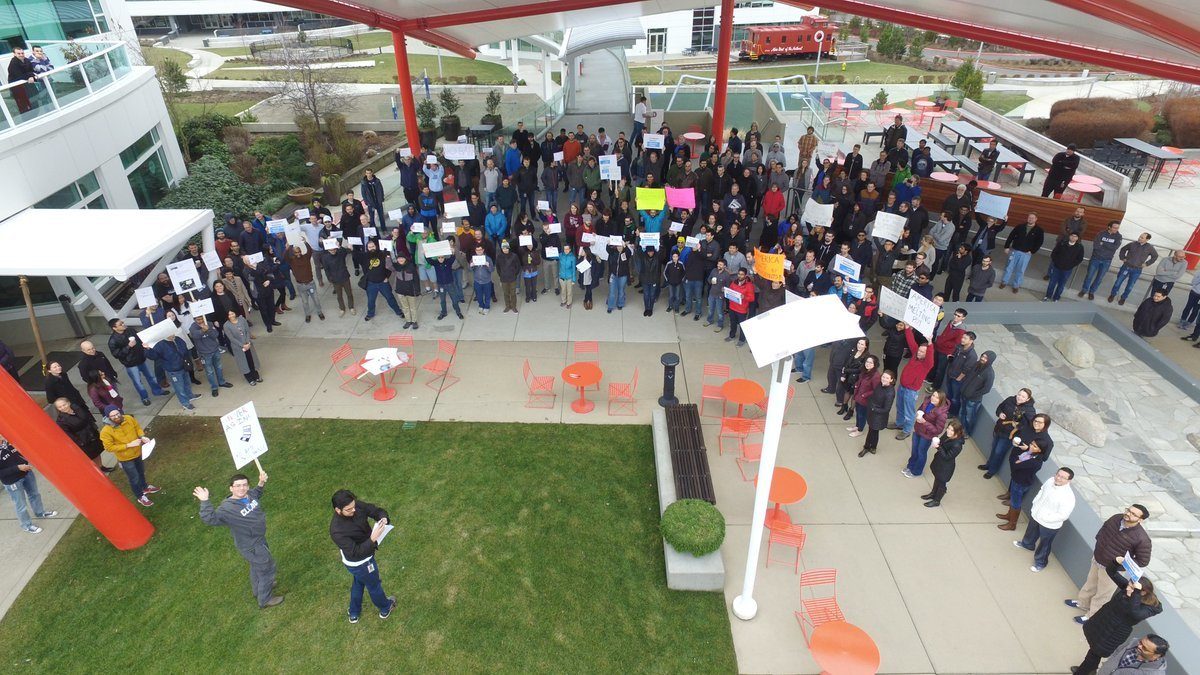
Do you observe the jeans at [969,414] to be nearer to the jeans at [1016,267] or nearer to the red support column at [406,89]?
the jeans at [1016,267]

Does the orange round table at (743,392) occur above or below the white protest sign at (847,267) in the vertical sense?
below

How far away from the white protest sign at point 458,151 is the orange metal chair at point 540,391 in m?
7.56

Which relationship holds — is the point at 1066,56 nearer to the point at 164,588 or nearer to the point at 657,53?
the point at 164,588

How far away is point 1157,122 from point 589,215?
2775cm

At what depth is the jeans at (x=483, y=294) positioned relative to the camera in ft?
47.8

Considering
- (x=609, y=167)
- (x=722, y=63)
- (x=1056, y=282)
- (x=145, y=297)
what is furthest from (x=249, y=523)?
(x=722, y=63)

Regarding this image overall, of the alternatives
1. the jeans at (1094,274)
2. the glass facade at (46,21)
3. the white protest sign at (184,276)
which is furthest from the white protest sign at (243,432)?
the jeans at (1094,274)

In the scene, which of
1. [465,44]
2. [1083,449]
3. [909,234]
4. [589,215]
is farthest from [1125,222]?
[465,44]

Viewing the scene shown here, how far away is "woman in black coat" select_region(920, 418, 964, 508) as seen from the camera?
879 cm

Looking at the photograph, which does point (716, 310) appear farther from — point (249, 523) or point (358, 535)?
point (249, 523)

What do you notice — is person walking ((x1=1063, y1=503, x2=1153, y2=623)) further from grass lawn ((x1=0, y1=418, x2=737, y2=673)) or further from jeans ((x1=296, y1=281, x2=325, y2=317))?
jeans ((x1=296, y1=281, x2=325, y2=317))

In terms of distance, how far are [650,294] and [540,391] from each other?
378 cm

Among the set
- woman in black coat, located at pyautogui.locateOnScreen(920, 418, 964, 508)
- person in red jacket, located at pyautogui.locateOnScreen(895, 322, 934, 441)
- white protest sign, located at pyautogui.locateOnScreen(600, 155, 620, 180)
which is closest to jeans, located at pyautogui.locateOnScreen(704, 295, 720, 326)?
person in red jacket, located at pyautogui.locateOnScreen(895, 322, 934, 441)

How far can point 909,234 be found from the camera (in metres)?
14.4
